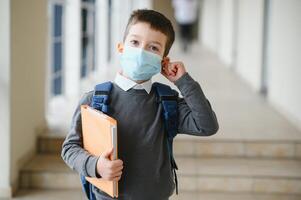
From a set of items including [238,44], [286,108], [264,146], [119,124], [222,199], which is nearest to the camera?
[119,124]

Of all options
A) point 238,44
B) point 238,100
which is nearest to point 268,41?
point 238,100

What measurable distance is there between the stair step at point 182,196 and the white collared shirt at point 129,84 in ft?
8.14

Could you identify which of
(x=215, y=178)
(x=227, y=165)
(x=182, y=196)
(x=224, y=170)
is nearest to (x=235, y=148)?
(x=227, y=165)

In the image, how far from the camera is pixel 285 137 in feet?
15.0

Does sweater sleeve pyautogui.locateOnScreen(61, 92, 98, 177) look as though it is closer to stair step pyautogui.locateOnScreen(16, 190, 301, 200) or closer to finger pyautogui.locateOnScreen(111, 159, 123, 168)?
finger pyautogui.locateOnScreen(111, 159, 123, 168)

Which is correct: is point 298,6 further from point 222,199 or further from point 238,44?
point 238,44

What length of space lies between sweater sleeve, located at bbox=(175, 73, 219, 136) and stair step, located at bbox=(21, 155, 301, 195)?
2547 mm

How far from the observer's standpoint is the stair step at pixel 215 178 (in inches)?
161

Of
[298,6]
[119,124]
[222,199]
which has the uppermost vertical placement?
[298,6]

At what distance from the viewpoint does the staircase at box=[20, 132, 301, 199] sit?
4.09 meters

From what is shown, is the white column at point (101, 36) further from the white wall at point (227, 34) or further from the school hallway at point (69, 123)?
the white wall at point (227, 34)

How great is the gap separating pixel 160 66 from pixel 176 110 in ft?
0.47

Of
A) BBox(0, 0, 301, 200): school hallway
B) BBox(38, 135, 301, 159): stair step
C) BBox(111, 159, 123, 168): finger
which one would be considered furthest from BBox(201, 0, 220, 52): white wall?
BBox(111, 159, 123, 168): finger

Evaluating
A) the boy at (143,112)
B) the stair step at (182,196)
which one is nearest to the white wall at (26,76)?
the stair step at (182,196)
